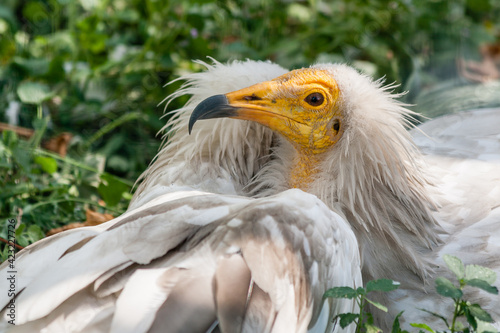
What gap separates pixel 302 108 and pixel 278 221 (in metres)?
0.62

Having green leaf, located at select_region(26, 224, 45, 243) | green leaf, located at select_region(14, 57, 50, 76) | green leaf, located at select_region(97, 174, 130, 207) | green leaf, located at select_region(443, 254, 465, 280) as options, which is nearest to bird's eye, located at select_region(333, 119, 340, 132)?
green leaf, located at select_region(443, 254, 465, 280)

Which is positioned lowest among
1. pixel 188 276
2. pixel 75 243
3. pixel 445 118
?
pixel 75 243

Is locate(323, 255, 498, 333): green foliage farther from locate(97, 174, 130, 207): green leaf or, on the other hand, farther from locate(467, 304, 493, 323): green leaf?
locate(97, 174, 130, 207): green leaf

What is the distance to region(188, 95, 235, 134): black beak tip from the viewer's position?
2047 millimetres

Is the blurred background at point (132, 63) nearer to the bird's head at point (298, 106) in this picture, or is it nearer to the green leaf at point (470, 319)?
the bird's head at point (298, 106)

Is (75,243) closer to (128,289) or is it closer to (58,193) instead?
(128,289)

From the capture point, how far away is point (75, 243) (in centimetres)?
174

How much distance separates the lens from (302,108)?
214cm

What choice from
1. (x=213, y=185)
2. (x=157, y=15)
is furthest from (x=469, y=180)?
(x=157, y=15)

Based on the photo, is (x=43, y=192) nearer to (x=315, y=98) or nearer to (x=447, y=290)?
(x=315, y=98)

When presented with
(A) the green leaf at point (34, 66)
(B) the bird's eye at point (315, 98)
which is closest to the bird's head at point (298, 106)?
(B) the bird's eye at point (315, 98)

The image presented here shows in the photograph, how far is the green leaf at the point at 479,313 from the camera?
63.6 inches

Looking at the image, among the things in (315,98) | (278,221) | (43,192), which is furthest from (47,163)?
(278,221)

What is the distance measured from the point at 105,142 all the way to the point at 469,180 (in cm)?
205
